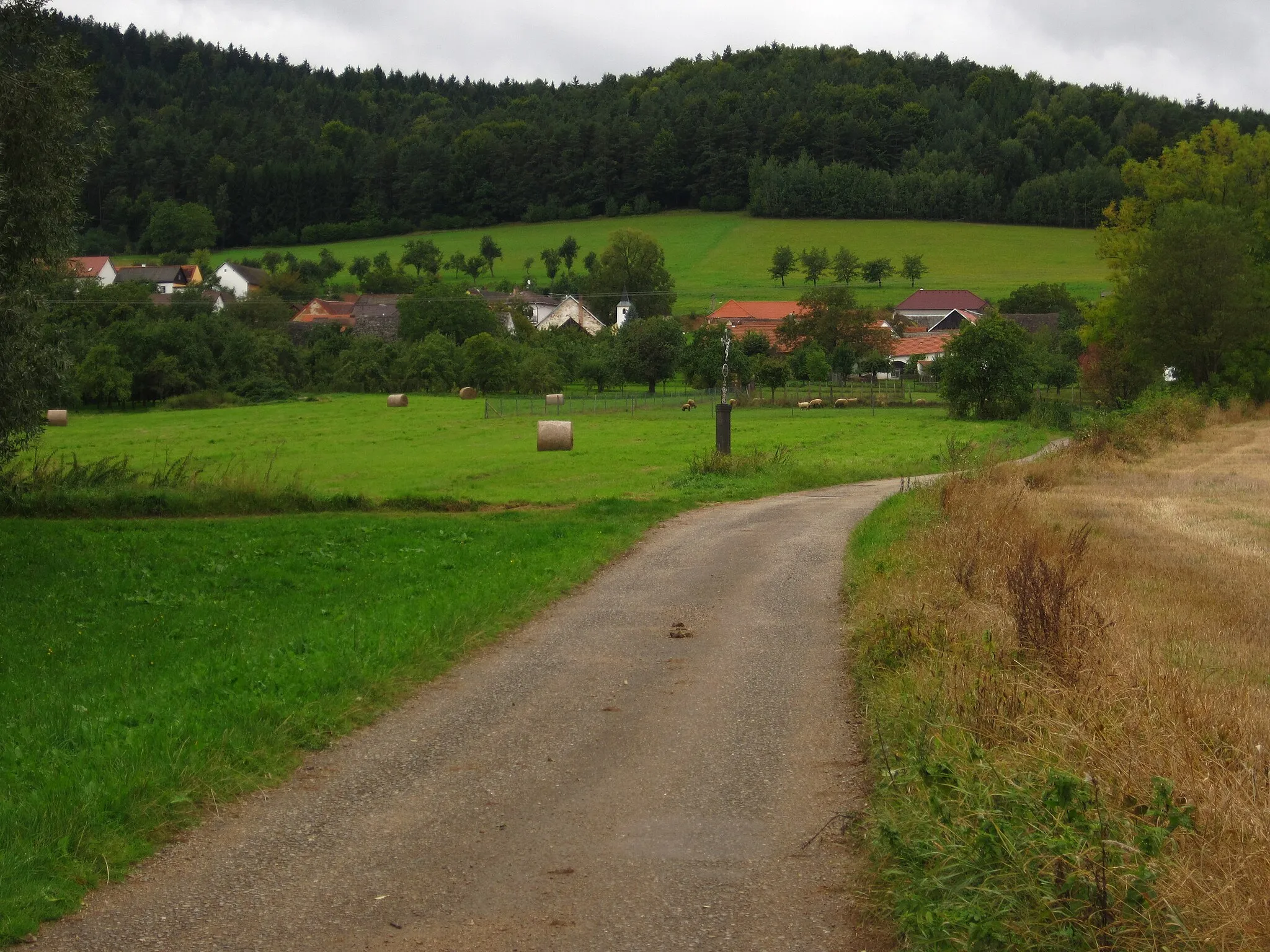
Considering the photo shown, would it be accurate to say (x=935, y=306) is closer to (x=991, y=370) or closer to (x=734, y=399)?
(x=734, y=399)

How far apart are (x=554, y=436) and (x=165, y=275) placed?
351 feet

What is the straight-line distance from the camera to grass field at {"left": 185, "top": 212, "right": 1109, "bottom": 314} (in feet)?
417

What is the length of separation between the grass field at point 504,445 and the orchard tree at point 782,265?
2180 inches

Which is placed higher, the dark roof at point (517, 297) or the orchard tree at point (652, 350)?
the dark roof at point (517, 297)

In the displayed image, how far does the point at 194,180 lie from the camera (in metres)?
162

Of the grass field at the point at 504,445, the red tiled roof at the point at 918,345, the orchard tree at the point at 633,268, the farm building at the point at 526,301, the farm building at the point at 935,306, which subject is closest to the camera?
the grass field at the point at 504,445

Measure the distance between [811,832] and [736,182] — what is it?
157486mm

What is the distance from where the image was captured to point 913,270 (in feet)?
425

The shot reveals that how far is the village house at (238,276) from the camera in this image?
463 feet

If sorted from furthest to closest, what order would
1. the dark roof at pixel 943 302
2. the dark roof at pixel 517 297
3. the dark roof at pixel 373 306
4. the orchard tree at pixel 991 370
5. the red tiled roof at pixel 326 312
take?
1. the dark roof at pixel 943 302
2. the dark roof at pixel 517 297
3. the red tiled roof at pixel 326 312
4. the dark roof at pixel 373 306
5. the orchard tree at pixel 991 370

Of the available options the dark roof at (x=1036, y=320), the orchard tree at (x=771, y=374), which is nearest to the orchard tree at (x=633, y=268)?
the dark roof at (x=1036, y=320)

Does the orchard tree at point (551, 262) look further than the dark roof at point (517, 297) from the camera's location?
Yes

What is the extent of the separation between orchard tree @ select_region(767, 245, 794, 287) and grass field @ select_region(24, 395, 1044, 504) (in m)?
55.4

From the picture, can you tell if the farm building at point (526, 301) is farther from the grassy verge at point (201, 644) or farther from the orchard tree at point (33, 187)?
the orchard tree at point (33, 187)
